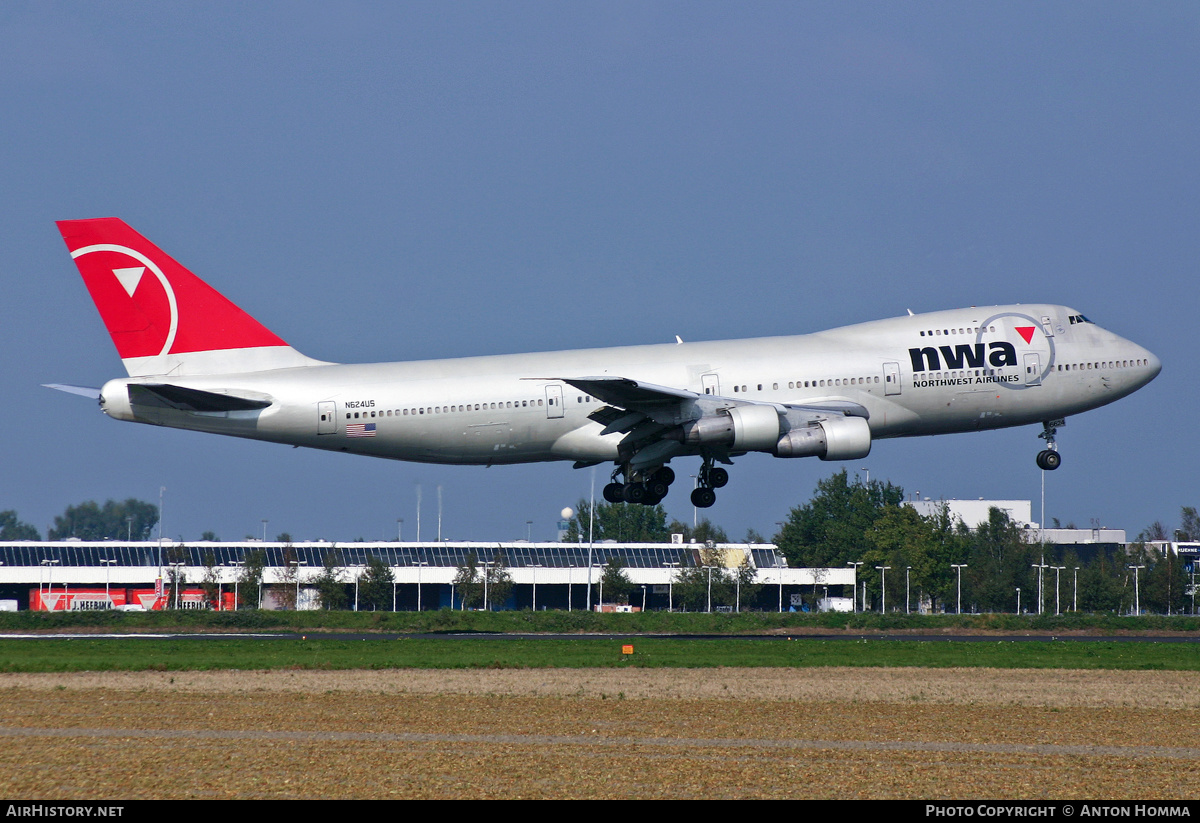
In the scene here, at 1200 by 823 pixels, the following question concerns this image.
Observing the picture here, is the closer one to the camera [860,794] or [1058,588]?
[860,794]

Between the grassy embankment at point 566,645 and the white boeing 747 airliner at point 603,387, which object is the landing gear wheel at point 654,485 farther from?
the grassy embankment at point 566,645

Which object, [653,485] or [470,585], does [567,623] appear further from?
[470,585]

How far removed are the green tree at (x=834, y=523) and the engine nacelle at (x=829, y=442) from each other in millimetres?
89253

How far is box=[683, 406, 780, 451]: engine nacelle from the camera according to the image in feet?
135

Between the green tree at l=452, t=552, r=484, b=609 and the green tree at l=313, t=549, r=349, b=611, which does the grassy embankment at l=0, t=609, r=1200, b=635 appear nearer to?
the green tree at l=313, t=549, r=349, b=611

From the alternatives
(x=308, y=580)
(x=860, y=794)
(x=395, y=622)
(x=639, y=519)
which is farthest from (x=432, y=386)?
(x=639, y=519)

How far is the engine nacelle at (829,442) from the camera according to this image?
Result: 4150 centimetres

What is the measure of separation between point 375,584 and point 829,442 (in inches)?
3094

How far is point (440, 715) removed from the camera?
1196 inches

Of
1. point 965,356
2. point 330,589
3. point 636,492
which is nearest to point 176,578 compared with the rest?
point 330,589

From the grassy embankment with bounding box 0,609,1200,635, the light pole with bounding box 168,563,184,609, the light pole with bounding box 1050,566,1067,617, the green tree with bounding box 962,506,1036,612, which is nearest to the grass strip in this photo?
the grassy embankment with bounding box 0,609,1200,635

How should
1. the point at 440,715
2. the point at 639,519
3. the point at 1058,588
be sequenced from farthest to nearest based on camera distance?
1. the point at 639,519
2. the point at 1058,588
3. the point at 440,715
